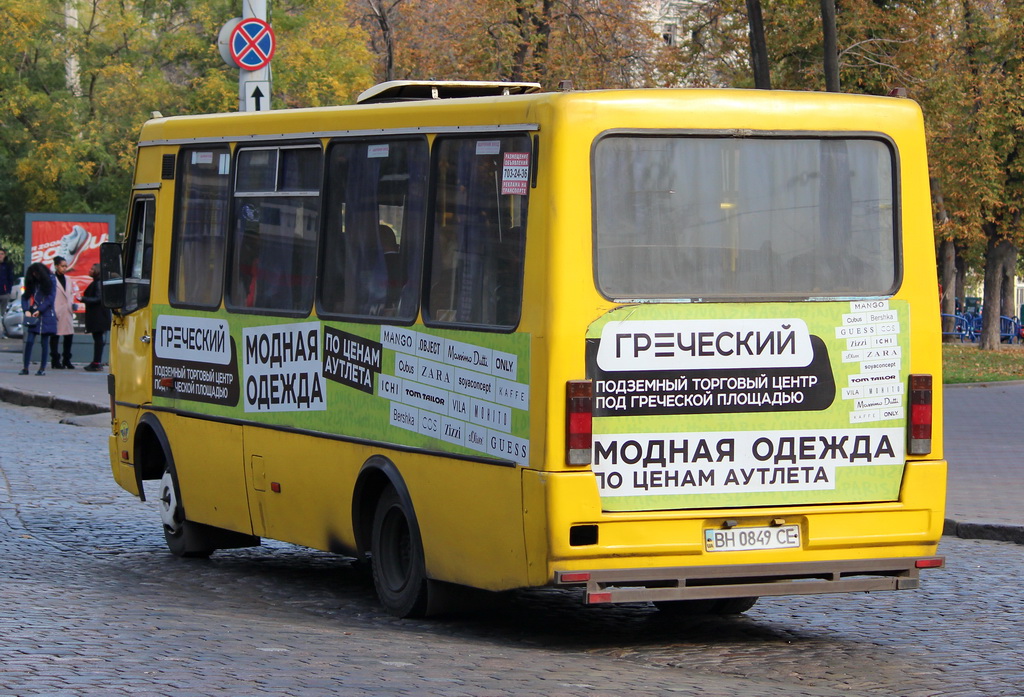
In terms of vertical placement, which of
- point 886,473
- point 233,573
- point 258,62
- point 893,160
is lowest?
point 233,573

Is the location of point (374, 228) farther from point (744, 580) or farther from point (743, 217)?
point (744, 580)

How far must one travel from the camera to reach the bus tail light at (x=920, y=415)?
26.7 feet

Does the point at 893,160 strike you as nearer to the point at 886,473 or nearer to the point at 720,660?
the point at 886,473

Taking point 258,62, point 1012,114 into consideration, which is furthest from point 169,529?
point 1012,114

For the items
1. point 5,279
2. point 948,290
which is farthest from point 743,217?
point 948,290

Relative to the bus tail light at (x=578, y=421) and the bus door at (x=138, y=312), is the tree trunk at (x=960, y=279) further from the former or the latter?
the bus tail light at (x=578, y=421)

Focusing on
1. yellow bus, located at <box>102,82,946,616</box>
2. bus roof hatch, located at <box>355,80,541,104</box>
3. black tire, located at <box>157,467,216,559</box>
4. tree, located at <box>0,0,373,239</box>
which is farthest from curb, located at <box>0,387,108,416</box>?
tree, located at <box>0,0,373,239</box>

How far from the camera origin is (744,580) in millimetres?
8023

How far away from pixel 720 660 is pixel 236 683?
2293mm

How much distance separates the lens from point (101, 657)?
7102 mm

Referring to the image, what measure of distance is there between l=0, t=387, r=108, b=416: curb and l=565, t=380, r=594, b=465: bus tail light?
15199mm

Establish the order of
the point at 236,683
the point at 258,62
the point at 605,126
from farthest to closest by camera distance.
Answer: the point at 258,62, the point at 605,126, the point at 236,683

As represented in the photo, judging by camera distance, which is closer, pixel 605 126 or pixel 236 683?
pixel 236 683

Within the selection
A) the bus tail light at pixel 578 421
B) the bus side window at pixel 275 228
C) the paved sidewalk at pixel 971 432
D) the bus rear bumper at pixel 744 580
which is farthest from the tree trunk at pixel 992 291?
the bus tail light at pixel 578 421
